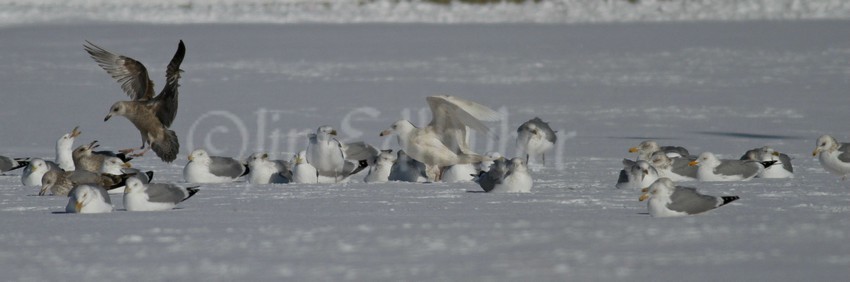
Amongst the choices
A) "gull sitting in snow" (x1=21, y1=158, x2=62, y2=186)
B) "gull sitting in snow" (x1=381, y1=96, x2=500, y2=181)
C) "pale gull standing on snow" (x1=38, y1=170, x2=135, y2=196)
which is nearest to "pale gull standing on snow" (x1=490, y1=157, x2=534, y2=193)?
"gull sitting in snow" (x1=381, y1=96, x2=500, y2=181)

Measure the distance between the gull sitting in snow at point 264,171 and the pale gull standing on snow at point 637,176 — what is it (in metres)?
2.56

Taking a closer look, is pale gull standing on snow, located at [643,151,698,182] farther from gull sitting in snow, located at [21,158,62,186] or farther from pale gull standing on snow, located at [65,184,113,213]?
gull sitting in snow, located at [21,158,62,186]

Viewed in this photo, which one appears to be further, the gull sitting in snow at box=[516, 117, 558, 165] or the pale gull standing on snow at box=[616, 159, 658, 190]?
the gull sitting in snow at box=[516, 117, 558, 165]

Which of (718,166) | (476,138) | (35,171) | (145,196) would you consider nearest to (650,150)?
(718,166)

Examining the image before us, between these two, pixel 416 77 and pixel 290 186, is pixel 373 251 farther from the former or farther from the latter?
pixel 416 77

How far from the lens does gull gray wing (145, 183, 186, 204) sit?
7.59 m

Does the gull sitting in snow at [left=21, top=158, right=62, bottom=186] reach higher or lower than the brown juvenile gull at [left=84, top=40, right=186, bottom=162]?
lower

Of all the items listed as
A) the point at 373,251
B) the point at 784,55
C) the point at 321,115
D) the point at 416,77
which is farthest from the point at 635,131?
the point at 373,251

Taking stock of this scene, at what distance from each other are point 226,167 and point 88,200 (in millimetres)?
2614

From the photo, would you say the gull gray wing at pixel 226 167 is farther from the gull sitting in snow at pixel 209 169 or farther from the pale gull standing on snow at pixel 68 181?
the pale gull standing on snow at pixel 68 181

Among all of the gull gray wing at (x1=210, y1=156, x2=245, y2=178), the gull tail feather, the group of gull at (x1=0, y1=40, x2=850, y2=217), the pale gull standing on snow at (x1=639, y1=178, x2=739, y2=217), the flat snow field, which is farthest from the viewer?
the gull tail feather

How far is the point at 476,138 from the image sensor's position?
14.0 m

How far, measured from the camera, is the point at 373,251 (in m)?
5.94

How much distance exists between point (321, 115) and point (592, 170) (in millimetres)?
6237
